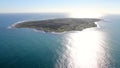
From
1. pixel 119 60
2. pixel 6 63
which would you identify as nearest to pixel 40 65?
pixel 6 63

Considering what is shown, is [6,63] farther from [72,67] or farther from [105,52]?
[105,52]

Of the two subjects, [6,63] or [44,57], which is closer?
[6,63]

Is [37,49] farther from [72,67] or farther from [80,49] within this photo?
[72,67]

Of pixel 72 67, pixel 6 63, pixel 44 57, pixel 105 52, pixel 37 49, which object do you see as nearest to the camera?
pixel 72 67

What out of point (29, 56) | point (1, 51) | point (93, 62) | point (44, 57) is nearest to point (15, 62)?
point (29, 56)

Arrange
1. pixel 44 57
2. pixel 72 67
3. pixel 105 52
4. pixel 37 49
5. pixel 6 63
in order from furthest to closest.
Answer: pixel 37 49
pixel 105 52
pixel 44 57
pixel 6 63
pixel 72 67

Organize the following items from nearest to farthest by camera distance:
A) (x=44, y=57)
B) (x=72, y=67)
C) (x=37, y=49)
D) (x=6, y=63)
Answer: (x=72, y=67), (x=6, y=63), (x=44, y=57), (x=37, y=49)

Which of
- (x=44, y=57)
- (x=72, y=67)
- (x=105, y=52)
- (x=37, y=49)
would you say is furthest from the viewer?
(x=37, y=49)

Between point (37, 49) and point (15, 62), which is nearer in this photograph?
point (15, 62)
